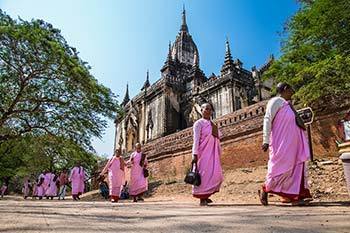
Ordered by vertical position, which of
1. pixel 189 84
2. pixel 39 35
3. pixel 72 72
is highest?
pixel 189 84

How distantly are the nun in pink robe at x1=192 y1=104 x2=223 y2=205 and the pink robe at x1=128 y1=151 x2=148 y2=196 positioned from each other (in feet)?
13.8

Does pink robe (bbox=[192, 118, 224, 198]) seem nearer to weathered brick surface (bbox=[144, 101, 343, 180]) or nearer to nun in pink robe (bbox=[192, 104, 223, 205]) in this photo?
nun in pink robe (bbox=[192, 104, 223, 205])

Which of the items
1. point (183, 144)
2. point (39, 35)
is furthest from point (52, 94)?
point (183, 144)

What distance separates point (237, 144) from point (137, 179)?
5.37 meters

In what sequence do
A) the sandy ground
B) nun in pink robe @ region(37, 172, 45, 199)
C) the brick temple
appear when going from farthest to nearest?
1. the brick temple
2. nun in pink robe @ region(37, 172, 45, 199)
3. the sandy ground

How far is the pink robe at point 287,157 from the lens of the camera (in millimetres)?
4637

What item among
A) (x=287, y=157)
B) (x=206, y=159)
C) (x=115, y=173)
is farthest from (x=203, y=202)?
(x=115, y=173)

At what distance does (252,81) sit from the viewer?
24375 mm

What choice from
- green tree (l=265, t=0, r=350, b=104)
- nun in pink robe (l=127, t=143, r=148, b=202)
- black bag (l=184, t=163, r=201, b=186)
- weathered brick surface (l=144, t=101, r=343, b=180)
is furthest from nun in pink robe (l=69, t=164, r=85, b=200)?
black bag (l=184, t=163, r=201, b=186)

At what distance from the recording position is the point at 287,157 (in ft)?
15.6

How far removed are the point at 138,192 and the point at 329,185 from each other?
5196mm

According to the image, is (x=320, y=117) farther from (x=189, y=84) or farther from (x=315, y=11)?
(x=189, y=84)

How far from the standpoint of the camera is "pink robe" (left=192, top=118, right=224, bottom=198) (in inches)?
228

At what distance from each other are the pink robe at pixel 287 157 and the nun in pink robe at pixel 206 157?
1.28 metres
